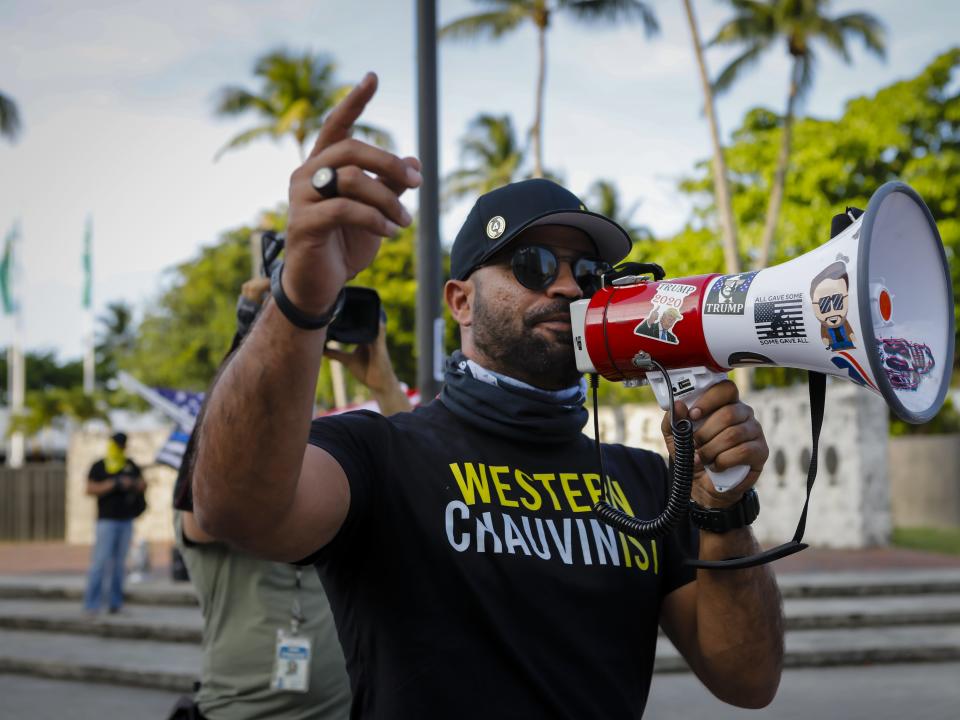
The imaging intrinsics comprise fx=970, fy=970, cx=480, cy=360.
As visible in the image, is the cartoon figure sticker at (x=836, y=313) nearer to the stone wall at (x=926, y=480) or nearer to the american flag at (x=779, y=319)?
the american flag at (x=779, y=319)

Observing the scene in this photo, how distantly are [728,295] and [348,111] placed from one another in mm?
783

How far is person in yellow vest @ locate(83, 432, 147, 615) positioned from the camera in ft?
30.5

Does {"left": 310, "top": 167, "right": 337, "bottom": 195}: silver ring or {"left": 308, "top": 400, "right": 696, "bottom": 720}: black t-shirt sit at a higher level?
{"left": 310, "top": 167, "right": 337, "bottom": 195}: silver ring

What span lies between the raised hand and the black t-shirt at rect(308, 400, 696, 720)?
0.49m

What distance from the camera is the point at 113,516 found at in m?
9.40

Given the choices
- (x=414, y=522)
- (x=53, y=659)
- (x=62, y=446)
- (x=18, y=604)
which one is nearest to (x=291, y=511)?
(x=414, y=522)

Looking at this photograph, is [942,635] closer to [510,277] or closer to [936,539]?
[510,277]

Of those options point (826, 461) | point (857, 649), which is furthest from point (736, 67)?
point (857, 649)

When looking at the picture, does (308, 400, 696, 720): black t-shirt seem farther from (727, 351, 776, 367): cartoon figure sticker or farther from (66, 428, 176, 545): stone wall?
(66, 428, 176, 545): stone wall

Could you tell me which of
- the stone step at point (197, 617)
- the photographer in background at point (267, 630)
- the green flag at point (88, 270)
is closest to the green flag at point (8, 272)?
the green flag at point (88, 270)

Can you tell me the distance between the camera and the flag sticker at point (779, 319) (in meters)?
1.57

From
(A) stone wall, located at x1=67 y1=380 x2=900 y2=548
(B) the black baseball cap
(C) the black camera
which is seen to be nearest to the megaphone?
(B) the black baseball cap

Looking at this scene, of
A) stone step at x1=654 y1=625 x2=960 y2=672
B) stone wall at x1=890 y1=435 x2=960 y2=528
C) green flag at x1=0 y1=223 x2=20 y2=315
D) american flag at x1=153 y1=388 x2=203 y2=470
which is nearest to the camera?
american flag at x1=153 y1=388 x2=203 y2=470

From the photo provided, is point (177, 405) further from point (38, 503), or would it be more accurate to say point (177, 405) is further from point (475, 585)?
point (38, 503)
